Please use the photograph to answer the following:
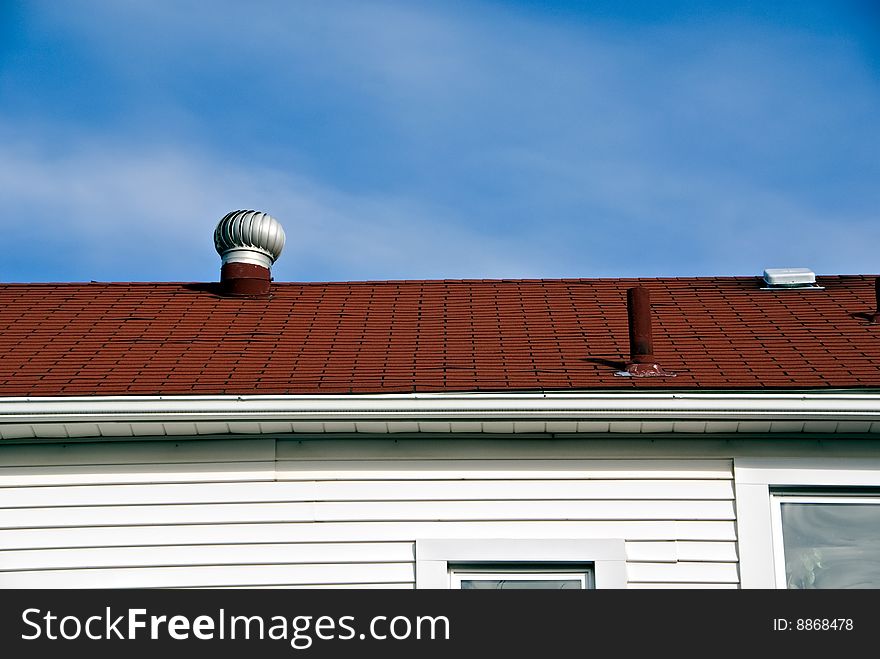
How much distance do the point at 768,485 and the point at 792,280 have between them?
365 cm

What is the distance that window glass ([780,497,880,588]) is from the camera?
645cm

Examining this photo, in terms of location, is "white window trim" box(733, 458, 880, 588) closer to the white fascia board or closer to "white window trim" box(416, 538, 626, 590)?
the white fascia board

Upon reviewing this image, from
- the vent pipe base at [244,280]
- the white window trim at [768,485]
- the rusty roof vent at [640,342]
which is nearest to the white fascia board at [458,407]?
the white window trim at [768,485]

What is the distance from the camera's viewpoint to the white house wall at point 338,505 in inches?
255

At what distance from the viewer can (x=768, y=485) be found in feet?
21.7

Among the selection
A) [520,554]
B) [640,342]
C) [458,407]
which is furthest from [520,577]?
[640,342]

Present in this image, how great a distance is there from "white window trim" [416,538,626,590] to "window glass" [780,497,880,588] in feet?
3.54

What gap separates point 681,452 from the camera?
21.9 ft

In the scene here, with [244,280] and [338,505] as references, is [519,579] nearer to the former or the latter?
[338,505]

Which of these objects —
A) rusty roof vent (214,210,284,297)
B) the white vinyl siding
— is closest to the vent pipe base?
rusty roof vent (214,210,284,297)

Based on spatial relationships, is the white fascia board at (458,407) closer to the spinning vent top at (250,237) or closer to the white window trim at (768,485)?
the white window trim at (768,485)
